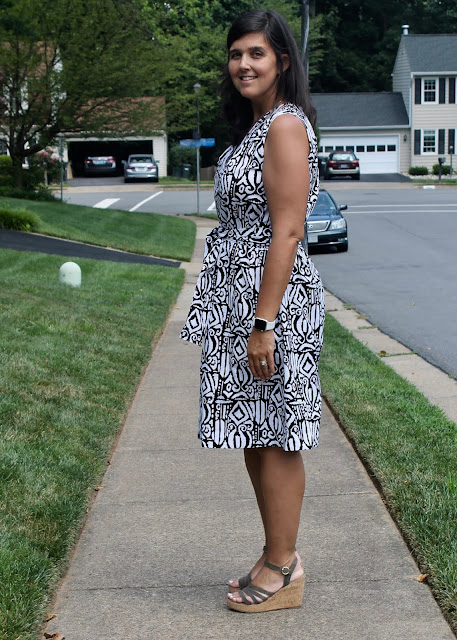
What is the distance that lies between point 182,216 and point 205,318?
2756 centimetres

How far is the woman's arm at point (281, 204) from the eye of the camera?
298cm

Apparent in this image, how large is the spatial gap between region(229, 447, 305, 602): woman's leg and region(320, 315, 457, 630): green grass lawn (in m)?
0.56

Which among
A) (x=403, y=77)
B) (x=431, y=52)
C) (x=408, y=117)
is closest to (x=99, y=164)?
(x=408, y=117)

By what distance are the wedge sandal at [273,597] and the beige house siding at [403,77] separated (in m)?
57.2

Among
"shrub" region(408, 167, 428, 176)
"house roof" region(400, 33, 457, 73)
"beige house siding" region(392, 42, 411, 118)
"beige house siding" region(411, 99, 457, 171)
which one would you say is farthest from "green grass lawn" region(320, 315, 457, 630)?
"beige house siding" region(392, 42, 411, 118)

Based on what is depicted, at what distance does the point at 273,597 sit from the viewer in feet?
10.6

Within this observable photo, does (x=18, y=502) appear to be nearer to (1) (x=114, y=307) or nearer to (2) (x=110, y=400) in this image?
(2) (x=110, y=400)

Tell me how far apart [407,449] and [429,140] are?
5463cm

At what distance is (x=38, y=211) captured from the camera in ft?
79.1

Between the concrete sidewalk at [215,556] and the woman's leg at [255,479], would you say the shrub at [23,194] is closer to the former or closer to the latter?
the concrete sidewalk at [215,556]

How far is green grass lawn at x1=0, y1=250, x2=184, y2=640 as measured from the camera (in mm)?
3463

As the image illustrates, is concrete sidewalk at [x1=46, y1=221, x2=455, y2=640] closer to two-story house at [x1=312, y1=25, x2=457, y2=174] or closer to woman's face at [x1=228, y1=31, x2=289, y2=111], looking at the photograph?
woman's face at [x1=228, y1=31, x2=289, y2=111]

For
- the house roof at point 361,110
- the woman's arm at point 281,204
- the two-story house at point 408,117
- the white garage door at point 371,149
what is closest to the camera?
the woman's arm at point 281,204

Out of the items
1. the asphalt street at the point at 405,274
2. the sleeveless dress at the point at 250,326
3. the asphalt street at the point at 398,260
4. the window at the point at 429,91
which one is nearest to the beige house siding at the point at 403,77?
the window at the point at 429,91
